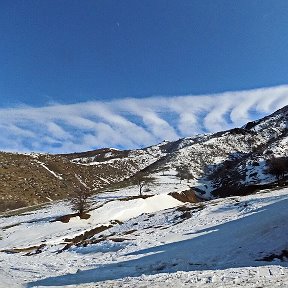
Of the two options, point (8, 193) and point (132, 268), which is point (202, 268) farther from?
point (8, 193)

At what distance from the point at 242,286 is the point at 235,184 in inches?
3371

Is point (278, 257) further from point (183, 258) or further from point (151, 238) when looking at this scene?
point (151, 238)

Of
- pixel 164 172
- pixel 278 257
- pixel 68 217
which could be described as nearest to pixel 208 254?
pixel 278 257

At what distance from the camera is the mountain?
313 feet

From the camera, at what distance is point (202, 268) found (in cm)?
1944

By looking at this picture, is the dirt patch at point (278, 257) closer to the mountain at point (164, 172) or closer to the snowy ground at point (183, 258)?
the snowy ground at point (183, 258)

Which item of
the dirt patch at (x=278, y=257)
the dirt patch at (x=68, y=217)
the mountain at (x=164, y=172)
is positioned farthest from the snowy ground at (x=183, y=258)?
the mountain at (x=164, y=172)

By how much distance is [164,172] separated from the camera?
128m

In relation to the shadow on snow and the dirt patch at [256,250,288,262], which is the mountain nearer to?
the shadow on snow

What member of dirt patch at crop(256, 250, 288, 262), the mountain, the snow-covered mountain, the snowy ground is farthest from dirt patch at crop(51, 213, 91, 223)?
dirt patch at crop(256, 250, 288, 262)

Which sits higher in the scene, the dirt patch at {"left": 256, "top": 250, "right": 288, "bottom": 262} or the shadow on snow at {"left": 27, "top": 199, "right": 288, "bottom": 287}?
the shadow on snow at {"left": 27, "top": 199, "right": 288, "bottom": 287}

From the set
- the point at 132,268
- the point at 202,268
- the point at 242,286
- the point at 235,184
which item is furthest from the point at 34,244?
the point at 235,184

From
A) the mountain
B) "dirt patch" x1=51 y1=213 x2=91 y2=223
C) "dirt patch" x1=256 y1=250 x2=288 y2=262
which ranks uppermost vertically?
the mountain

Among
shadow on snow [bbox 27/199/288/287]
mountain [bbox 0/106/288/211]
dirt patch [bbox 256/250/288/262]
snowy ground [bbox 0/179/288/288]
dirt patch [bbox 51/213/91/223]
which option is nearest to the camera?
snowy ground [bbox 0/179/288/288]
